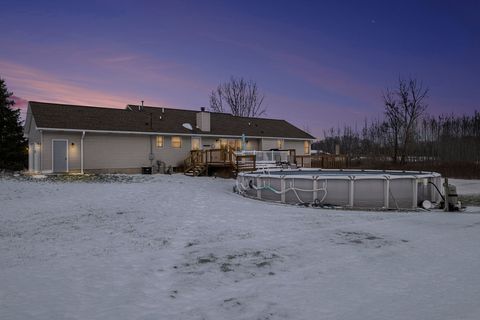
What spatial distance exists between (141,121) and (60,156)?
6.04 meters

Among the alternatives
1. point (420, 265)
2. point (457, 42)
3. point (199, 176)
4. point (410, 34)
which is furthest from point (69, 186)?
point (457, 42)

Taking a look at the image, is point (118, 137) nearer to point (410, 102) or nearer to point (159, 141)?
point (159, 141)

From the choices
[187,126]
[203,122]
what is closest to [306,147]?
[203,122]

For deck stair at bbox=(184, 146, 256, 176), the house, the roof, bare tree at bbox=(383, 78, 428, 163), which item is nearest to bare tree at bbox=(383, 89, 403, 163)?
bare tree at bbox=(383, 78, 428, 163)

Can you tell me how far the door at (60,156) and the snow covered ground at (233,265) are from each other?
1083 cm

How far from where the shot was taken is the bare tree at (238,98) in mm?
50250

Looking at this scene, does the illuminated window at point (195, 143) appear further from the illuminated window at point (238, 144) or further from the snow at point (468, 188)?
the snow at point (468, 188)

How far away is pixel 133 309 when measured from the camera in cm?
364

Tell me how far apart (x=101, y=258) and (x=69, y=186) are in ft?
35.6

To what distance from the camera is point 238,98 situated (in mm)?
50562

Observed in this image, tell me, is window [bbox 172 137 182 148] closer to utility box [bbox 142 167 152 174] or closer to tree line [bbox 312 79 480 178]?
utility box [bbox 142 167 152 174]

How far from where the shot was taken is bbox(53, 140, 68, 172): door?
19594 mm

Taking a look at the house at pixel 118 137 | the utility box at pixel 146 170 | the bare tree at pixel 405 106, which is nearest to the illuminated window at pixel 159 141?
the house at pixel 118 137

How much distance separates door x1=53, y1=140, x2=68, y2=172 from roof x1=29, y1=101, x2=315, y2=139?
38.2 inches
